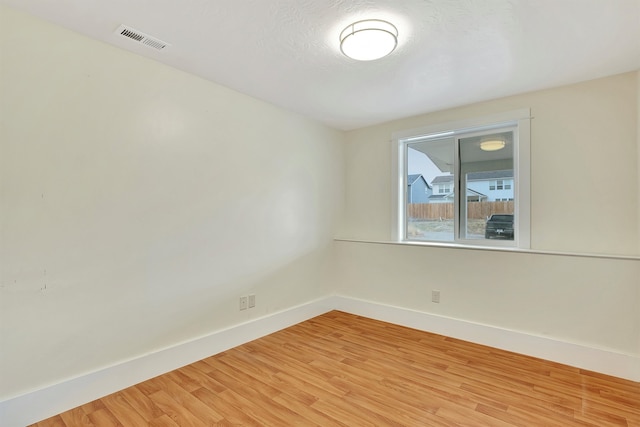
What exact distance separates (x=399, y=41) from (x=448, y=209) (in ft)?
6.57

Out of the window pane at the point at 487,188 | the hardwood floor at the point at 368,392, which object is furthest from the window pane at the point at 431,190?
the hardwood floor at the point at 368,392

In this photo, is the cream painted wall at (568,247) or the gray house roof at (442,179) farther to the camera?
the gray house roof at (442,179)

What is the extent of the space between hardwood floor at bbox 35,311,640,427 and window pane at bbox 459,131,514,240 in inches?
45.5

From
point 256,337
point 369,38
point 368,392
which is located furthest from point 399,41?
point 256,337

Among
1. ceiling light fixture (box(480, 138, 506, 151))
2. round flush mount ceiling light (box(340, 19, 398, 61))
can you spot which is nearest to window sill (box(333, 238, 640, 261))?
ceiling light fixture (box(480, 138, 506, 151))

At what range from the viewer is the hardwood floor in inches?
72.2

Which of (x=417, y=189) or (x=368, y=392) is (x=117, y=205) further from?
(x=417, y=189)

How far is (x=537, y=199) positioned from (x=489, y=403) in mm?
1791

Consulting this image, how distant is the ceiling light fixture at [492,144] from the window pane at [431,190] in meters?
0.31

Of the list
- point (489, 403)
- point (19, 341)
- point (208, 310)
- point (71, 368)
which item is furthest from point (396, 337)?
point (19, 341)

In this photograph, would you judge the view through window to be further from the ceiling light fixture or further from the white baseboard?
the white baseboard

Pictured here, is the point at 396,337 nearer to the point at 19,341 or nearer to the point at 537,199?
the point at 537,199

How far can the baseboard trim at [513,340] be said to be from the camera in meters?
2.33

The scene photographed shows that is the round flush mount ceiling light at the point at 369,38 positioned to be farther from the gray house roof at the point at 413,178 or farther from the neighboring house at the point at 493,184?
the gray house roof at the point at 413,178
